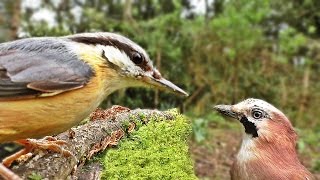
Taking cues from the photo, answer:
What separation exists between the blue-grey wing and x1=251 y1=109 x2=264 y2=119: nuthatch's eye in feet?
6.13

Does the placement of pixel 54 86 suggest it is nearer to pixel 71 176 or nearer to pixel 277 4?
pixel 71 176

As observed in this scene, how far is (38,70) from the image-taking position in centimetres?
285

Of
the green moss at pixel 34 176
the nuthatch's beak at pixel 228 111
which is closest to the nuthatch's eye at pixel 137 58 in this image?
the green moss at pixel 34 176

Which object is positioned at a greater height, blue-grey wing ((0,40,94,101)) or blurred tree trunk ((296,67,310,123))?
blue-grey wing ((0,40,94,101))

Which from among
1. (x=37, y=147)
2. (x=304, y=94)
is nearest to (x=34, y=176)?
(x=37, y=147)

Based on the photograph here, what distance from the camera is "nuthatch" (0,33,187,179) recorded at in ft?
8.91

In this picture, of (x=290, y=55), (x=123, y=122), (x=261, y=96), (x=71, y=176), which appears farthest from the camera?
(x=290, y=55)

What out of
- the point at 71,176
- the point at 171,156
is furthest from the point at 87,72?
the point at 171,156

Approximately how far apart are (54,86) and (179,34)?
29.6 ft

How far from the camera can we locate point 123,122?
4.06 meters

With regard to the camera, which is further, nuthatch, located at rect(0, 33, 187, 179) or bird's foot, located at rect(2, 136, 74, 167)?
bird's foot, located at rect(2, 136, 74, 167)

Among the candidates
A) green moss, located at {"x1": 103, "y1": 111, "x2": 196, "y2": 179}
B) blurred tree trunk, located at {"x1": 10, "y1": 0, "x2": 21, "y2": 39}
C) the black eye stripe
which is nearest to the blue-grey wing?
green moss, located at {"x1": 103, "y1": 111, "x2": 196, "y2": 179}

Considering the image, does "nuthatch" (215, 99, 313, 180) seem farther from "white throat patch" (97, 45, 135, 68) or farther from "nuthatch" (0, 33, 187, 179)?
"white throat patch" (97, 45, 135, 68)

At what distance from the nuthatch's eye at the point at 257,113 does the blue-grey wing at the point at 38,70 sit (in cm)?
187
